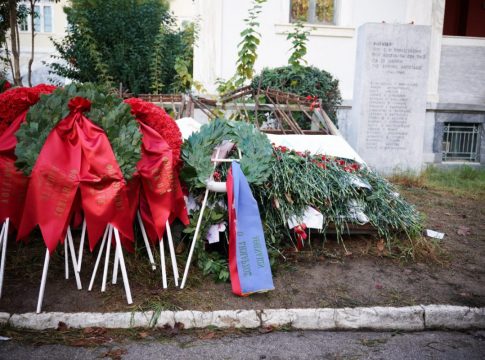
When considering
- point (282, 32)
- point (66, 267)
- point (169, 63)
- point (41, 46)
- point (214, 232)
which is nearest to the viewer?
point (66, 267)

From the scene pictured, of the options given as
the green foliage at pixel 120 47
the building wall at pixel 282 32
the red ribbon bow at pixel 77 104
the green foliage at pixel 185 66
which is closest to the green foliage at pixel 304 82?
the green foliage at pixel 185 66

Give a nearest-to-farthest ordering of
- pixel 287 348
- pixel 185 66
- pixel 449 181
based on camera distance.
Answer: pixel 287 348, pixel 449 181, pixel 185 66

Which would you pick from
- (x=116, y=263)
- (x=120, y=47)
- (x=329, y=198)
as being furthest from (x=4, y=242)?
(x=120, y=47)

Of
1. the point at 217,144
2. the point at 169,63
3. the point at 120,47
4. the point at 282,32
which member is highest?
the point at 282,32

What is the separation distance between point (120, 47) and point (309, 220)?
6.46 meters

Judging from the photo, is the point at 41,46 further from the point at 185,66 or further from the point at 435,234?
the point at 435,234

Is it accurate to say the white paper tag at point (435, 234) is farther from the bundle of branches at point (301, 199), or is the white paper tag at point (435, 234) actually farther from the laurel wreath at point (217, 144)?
the laurel wreath at point (217, 144)

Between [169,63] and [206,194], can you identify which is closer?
[206,194]

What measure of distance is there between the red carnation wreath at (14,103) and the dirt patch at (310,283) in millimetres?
1133

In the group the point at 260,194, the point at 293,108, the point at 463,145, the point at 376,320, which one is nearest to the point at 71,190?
the point at 260,194

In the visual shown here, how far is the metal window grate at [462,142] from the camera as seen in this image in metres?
10.3

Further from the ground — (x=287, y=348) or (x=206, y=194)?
(x=206, y=194)

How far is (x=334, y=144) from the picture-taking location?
206 inches

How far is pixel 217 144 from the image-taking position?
4.09 meters
